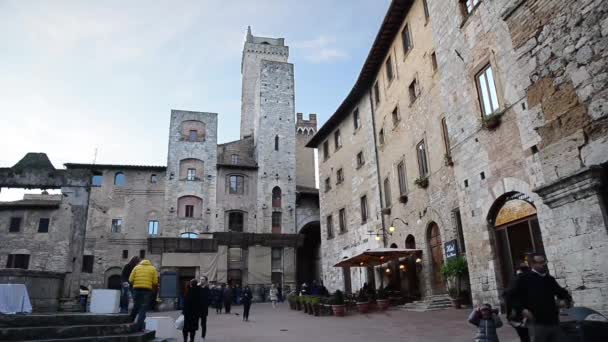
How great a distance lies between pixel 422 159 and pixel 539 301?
12.6 metres

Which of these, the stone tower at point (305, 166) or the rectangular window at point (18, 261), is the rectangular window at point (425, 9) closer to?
the rectangular window at point (18, 261)

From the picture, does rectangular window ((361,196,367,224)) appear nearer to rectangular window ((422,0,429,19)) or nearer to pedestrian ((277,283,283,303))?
rectangular window ((422,0,429,19))

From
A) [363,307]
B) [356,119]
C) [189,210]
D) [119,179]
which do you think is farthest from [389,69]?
[119,179]

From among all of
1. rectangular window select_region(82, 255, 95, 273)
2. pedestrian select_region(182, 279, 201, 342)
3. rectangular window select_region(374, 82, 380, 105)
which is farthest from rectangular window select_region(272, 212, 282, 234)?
pedestrian select_region(182, 279, 201, 342)

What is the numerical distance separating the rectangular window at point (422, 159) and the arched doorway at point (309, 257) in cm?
2102

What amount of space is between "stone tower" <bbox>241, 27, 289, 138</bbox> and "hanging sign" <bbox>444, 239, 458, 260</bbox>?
36.4 m

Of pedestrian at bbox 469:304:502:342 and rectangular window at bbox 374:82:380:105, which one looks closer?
pedestrian at bbox 469:304:502:342

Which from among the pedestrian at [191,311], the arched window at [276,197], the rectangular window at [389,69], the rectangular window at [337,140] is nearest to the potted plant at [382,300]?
the pedestrian at [191,311]

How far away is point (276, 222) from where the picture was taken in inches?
1282

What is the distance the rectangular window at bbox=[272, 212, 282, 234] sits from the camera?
106 feet

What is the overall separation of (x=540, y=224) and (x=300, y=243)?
2433 centimetres

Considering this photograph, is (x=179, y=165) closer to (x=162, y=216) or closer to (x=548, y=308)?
(x=162, y=216)

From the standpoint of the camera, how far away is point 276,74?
36500 millimetres

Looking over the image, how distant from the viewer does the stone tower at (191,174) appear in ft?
101
